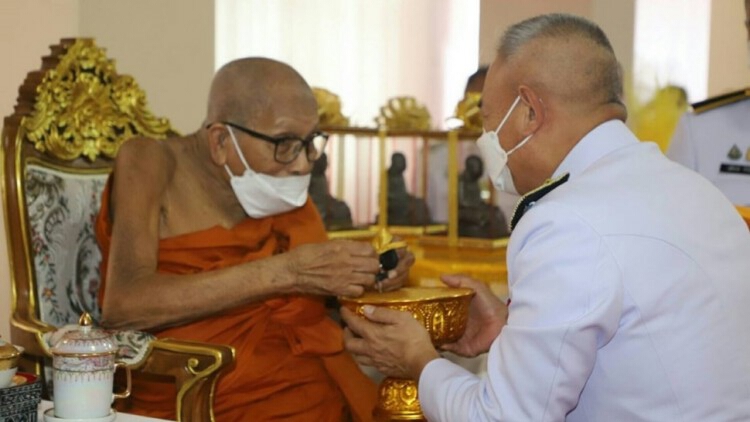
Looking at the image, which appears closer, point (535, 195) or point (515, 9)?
point (535, 195)

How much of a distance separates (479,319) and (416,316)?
26 cm

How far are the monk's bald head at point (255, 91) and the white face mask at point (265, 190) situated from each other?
6 cm

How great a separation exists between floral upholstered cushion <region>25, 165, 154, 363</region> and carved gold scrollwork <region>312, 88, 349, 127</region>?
1.36 m

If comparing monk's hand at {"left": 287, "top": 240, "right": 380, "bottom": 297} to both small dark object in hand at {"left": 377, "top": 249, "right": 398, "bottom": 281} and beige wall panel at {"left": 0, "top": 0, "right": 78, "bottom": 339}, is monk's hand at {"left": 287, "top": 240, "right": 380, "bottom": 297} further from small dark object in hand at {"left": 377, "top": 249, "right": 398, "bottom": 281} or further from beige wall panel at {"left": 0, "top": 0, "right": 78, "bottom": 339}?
beige wall panel at {"left": 0, "top": 0, "right": 78, "bottom": 339}

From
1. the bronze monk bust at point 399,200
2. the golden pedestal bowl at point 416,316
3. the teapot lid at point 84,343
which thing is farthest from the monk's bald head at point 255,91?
the bronze monk bust at point 399,200

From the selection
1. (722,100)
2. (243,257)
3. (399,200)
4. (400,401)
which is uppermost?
(722,100)

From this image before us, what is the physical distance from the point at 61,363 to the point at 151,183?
2.84ft

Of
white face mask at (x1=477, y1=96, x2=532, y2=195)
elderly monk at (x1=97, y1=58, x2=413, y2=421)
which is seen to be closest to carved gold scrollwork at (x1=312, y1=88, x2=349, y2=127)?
elderly monk at (x1=97, y1=58, x2=413, y2=421)

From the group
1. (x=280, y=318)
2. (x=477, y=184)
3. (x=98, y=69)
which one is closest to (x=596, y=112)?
(x=280, y=318)

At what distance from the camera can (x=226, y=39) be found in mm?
3955

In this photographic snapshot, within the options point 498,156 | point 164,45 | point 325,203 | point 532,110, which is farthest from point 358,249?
point 325,203

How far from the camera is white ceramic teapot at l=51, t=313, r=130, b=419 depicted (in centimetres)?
160

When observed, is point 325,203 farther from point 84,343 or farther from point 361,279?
point 84,343

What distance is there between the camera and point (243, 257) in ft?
8.30
